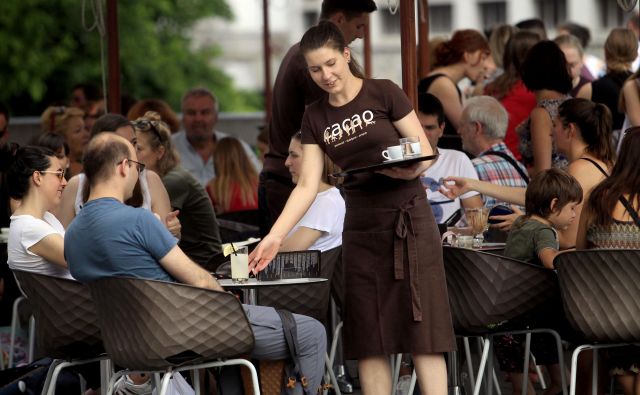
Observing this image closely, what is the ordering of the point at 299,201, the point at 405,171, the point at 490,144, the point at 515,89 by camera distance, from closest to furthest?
the point at 405,171 → the point at 299,201 → the point at 490,144 → the point at 515,89

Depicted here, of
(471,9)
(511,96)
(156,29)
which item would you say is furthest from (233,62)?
(511,96)

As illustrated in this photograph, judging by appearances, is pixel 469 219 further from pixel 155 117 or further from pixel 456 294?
pixel 155 117

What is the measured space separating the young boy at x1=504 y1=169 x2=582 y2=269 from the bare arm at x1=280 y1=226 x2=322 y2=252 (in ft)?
3.11

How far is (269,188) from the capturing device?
23.7 feet

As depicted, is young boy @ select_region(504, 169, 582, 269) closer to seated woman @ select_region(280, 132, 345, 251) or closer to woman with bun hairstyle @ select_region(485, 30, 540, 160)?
seated woman @ select_region(280, 132, 345, 251)

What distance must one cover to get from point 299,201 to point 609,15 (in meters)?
56.9

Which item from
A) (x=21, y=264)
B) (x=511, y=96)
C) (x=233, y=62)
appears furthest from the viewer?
(x=233, y=62)

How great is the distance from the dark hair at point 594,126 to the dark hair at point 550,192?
55cm

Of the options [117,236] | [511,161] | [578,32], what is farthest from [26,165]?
[578,32]

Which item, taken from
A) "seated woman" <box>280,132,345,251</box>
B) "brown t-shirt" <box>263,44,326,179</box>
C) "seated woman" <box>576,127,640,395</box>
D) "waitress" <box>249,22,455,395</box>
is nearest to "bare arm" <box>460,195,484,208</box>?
"seated woman" <box>280,132,345,251</box>

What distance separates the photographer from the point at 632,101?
8289mm

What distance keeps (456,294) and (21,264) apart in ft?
6.09

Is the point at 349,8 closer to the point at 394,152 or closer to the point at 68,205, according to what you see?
the point at 394,152

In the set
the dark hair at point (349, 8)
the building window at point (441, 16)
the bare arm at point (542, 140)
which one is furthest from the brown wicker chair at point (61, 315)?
the building window at point (441, 16)
